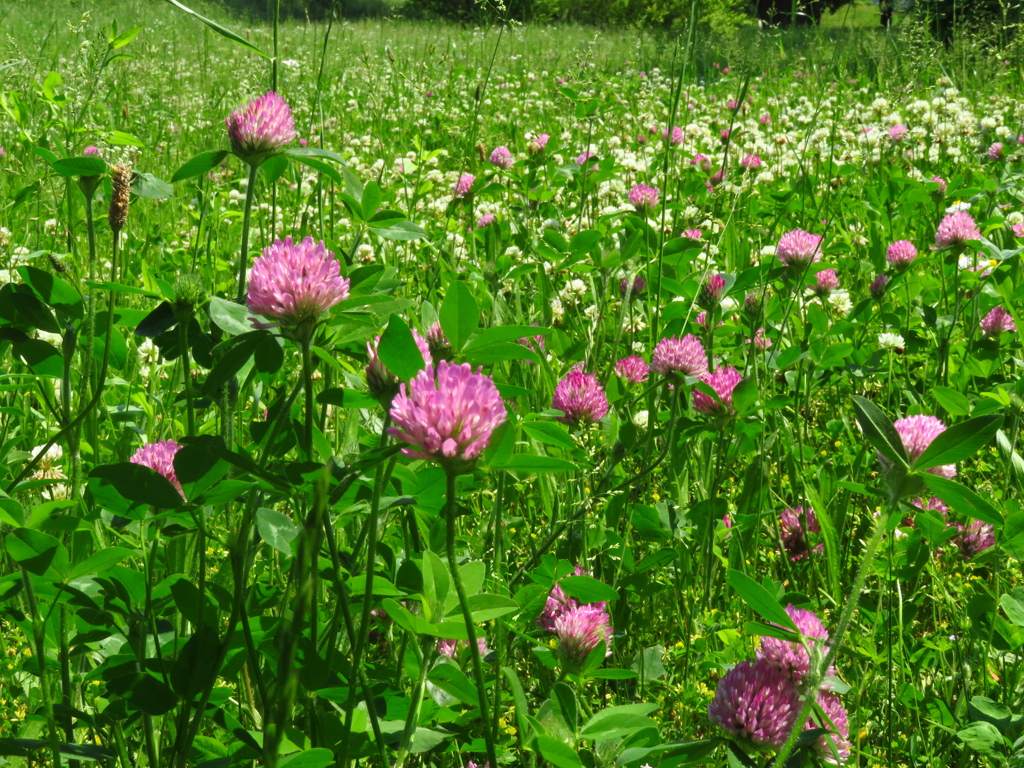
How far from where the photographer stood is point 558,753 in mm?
798

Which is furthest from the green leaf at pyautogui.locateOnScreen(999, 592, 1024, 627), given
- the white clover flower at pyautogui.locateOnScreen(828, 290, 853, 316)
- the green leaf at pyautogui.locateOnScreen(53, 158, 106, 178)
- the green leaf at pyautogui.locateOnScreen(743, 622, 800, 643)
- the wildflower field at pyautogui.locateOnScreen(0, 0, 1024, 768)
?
the white clover flower at pyautogui.locateOnScreen(828, 290, 853, 316)

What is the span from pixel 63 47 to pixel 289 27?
3.28 m

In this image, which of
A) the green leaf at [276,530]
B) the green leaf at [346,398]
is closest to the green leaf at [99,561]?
the green leaf at [276,530]

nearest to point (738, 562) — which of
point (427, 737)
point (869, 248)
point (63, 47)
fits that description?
point (427, 737)

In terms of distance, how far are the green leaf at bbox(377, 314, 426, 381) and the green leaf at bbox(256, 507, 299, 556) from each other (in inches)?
7.7

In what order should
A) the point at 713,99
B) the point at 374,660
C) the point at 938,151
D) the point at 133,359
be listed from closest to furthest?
the point at 374,660 < the point at 133,359 < the point at 938,151 < the point at 713,99

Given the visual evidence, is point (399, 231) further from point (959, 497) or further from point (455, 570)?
point (959, 497)

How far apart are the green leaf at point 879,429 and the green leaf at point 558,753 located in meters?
0.36

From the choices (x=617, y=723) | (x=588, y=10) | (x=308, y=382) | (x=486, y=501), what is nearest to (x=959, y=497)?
(x=617, y=723)

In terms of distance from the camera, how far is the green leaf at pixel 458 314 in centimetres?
81

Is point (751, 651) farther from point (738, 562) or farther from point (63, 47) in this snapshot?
point (63, 47)

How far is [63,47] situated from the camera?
7.39 m

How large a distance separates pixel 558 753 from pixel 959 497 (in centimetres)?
42

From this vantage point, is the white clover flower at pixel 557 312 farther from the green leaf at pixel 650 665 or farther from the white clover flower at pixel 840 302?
the green leaf at pixel 650 665
